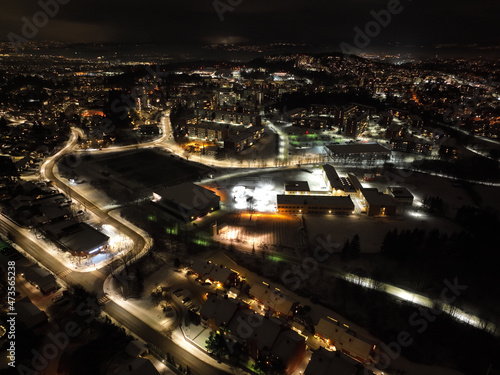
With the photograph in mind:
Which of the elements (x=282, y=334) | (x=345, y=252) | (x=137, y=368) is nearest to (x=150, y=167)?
(x=345, y=252)

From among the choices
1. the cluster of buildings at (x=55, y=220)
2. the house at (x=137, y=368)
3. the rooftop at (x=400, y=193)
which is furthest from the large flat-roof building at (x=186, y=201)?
the rooftop at (x=400, y=193)

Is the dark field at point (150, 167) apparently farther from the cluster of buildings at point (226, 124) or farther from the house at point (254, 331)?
the house at point (254, 331)

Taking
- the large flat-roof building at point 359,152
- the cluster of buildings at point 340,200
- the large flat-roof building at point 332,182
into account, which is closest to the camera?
the cluster of buildings at point 340,200

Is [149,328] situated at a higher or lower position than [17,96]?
lower

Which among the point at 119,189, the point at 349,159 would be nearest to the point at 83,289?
the point at 119,189

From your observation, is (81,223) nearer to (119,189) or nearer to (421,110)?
(119,189)

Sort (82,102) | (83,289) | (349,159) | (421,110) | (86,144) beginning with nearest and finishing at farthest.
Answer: (83,289)
(349,159)
(86,144)
(421,110)
(82,102)

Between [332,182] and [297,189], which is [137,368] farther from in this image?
[332,182]
